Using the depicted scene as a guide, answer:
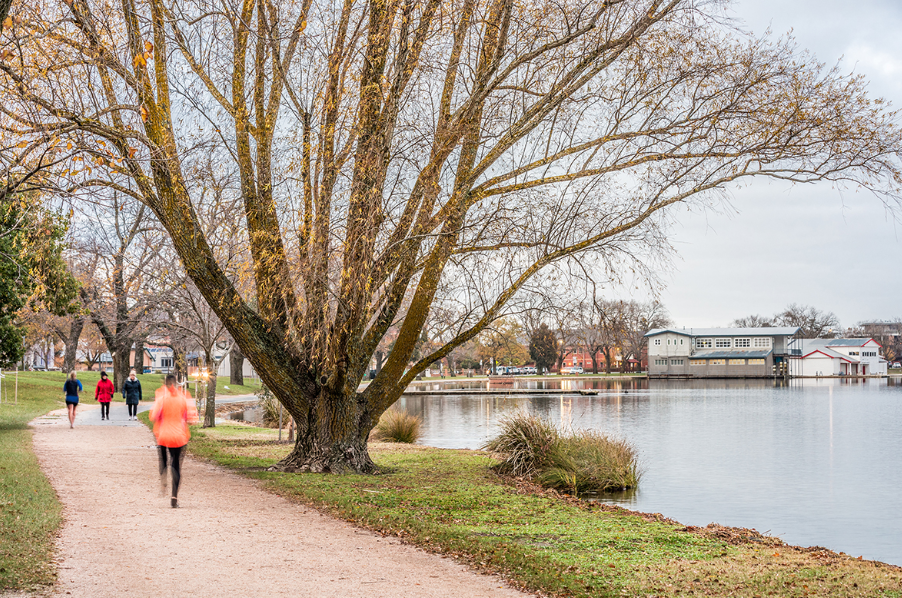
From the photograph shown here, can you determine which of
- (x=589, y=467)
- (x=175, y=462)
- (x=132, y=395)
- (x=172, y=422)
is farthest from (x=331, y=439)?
(x=132, y=395)

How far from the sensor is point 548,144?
46.9 ft

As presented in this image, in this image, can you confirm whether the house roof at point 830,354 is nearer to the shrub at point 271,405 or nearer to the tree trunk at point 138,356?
the tree trunk at point 138,356

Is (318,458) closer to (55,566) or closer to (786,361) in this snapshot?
Answer: (55,566)

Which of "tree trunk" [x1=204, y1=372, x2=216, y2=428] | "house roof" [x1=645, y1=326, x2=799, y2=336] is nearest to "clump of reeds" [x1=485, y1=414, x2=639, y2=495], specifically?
"tree trunk" [x1=204, y1=372, x2=216, y2=428]

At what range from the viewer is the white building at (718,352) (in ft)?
343

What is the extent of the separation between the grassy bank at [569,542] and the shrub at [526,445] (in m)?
1.31

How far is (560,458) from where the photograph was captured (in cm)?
1689

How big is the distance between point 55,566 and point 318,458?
7513 mm

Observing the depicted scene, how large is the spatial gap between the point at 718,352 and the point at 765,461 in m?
86.6

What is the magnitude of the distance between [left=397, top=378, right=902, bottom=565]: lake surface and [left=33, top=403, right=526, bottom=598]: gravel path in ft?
27.0

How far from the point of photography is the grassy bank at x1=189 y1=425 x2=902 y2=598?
7.35m

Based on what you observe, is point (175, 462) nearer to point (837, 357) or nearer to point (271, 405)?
point (271, 405)

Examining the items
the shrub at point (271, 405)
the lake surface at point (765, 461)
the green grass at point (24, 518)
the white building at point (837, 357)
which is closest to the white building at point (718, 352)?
the white building at point (837, 357)

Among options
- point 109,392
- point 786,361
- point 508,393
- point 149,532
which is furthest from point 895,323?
point 149,532
